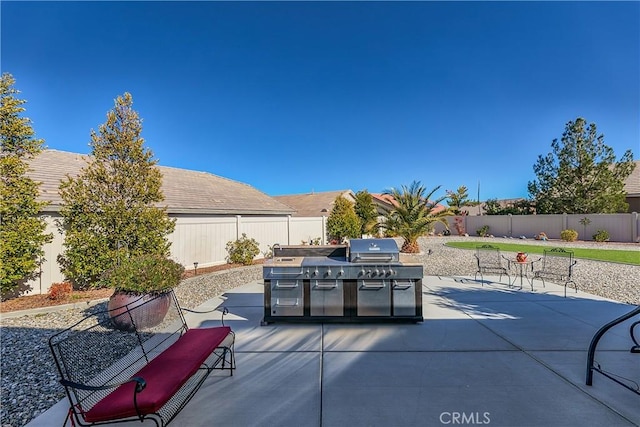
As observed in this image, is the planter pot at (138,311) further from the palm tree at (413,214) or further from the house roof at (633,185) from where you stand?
the house roof at (633,185)

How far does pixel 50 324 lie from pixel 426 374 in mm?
6552

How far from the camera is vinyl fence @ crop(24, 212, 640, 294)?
7.38 m

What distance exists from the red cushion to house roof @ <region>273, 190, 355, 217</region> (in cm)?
2261

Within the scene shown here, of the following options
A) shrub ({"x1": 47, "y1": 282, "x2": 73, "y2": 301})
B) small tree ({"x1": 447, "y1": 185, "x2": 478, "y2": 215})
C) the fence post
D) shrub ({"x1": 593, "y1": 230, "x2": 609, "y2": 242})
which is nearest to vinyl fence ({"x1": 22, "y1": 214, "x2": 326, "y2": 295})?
shrub ({"x1": 47, "y1": 282, "x2": 73, "y2": 301})

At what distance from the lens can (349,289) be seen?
4902mm

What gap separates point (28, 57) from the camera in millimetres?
7914

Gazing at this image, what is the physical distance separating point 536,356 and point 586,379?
63 centimetres

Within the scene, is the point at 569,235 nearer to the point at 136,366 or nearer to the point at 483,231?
the point at 483,231

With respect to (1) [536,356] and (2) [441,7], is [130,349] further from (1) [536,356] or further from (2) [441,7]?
(2) [441,7]

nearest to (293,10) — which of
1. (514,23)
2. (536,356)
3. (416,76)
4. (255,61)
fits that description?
(255,61)

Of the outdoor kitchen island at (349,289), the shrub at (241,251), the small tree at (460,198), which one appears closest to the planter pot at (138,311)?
the outdoor kitchen island at (349,289)

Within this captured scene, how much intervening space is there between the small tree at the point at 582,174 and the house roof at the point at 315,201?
16628 mm

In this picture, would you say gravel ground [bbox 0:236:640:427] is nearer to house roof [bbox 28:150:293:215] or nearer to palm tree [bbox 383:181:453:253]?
house roof [bbox 28:150:293:215]

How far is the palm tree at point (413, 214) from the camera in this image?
15.8m
